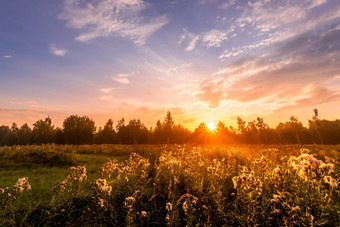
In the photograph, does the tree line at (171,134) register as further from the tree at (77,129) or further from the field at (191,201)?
the field at (191,201)

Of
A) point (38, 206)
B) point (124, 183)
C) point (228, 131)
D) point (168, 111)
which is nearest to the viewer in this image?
point (38, 206)

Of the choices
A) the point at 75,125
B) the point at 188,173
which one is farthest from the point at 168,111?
the point at 188,173

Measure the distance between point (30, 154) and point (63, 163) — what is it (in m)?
2.50

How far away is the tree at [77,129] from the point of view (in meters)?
56.1

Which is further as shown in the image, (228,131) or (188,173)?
(228,131)

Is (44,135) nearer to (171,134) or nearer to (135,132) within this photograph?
(135,132)

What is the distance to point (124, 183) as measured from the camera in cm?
459

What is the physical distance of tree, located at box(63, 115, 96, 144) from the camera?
2210 inches

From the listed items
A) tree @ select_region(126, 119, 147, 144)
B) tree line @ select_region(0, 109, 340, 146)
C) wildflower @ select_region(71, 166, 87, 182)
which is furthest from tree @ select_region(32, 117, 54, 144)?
wildflower @ select_region(71, 166, 87, 182)

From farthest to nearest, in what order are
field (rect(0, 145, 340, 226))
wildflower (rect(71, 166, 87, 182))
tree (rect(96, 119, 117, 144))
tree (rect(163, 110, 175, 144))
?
tree (rect(96, 119, 117, 144)) < tree (rect(163, 110, 175, 144)) < wildflower (rect(71, 166, 87, 182)) < field (rect(0, 145, 340, 226))

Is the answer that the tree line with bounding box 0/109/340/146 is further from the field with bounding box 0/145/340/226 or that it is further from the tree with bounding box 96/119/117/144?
the field with bounding box 0/145/340/226

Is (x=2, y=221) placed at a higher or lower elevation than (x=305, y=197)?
lower

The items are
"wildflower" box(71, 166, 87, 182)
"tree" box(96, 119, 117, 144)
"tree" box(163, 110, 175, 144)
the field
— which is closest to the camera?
the field

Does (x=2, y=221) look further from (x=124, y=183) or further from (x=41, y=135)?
(x=41, y=135)
